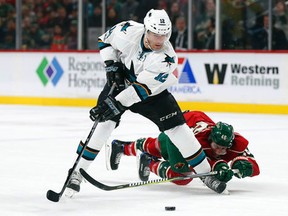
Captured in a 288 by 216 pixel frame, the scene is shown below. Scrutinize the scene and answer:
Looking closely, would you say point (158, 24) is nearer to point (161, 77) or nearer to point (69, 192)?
point (161, 77)

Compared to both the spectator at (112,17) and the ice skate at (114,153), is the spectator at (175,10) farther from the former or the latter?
the ice skate at (114,153)

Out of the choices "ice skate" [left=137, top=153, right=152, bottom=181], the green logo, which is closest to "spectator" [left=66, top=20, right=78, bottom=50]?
the green logo

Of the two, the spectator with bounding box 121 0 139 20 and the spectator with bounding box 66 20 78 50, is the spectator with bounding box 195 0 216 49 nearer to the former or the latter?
the spectator with bounding box 121 0 139 20

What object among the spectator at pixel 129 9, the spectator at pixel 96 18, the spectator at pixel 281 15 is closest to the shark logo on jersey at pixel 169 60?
the spectator at pixel 281 15

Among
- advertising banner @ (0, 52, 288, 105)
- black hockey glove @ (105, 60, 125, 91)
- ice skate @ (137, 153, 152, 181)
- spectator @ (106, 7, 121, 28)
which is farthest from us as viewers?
spectator @ (106, 7, 121, 28)

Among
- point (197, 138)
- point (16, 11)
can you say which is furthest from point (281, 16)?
point (197, 138)

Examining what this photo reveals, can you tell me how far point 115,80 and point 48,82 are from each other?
838 cm


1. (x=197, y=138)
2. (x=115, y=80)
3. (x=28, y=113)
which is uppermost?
(x=115, y=80)

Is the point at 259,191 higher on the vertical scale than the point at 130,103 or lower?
lower

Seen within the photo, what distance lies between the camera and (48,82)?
13.9 meters

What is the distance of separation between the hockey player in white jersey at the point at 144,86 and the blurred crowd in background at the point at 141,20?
7.78 metres

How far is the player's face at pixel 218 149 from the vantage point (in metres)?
5.81

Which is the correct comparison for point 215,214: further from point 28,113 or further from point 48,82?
point 48,82

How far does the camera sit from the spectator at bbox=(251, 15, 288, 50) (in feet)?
43.7
